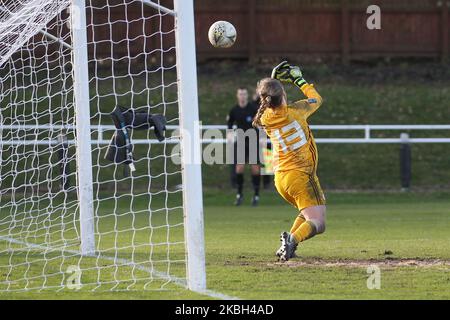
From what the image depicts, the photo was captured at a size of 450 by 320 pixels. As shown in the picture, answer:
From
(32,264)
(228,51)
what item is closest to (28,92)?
(32,264)

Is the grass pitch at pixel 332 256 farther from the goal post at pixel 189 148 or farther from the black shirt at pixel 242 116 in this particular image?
the black shirt at pixel 242 116

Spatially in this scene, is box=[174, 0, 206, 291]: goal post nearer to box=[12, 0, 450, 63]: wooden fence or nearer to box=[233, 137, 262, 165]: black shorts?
box=[233, 137, 262, 165]: black shorts

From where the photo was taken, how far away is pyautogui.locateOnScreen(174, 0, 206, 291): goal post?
30.2ft

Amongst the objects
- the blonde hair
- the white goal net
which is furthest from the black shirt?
the blonde hair

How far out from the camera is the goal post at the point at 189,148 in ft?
30.2

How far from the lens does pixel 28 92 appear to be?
66.7 ft

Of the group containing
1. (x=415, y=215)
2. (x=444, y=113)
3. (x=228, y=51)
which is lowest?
(x=415, y=215)

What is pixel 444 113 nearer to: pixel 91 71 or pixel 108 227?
pixel 91 71

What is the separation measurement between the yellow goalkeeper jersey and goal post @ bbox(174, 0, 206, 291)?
1883mm

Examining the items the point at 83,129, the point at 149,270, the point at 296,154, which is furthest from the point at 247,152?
the point at 149,270

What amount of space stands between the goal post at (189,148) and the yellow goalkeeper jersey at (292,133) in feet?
6.18

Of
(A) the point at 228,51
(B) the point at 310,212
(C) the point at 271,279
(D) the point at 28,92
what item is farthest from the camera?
(A) the point at 228,51

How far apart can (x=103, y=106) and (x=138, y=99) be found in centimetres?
105

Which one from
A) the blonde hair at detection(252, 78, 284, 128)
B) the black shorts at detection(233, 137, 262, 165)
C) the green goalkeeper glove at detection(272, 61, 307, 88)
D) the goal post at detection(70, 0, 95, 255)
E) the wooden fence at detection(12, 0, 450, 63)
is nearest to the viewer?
the blonde hair at detection(252, 78, 284, 128)
